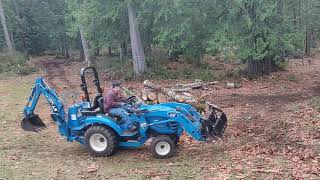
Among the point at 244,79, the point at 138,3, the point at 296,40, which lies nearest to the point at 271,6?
the point at 296,40

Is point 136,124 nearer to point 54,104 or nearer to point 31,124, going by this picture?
point 54,104

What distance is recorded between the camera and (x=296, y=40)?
2055 centimetres

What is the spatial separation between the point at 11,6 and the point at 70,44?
7.31 m

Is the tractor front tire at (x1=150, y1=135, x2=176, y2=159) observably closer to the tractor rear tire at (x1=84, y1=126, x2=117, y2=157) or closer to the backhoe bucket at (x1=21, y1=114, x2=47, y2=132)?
the tractor rear tire at (x1=84, y1=126, x2=117, y2=157)

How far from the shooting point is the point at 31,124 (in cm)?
1052

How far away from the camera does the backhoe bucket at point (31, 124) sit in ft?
34.3

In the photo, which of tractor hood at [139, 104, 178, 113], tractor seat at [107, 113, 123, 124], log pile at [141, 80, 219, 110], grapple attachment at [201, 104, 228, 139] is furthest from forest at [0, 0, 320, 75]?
tractor seat at [107, 113, 123, 124]

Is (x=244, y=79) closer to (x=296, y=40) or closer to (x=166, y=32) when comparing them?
(x=296, y=40)

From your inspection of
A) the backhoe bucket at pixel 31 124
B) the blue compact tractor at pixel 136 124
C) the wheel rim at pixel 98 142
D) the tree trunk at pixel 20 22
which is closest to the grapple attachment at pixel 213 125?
the blue compact tractor at pixel 136 124

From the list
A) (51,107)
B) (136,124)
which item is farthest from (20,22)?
(136,124)

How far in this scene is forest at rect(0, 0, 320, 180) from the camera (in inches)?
361

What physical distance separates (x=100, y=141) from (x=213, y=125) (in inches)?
112

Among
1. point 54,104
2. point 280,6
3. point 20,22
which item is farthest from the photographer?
point 20,22

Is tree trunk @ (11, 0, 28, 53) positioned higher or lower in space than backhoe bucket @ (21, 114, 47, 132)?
higher
